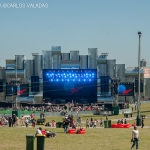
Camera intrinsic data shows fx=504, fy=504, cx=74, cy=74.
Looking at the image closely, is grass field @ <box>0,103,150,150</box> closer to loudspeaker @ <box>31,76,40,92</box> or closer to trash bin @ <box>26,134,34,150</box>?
trash bin @ <box>26,134,34,150</box>

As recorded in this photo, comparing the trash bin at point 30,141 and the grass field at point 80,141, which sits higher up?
the trash bin at point 30,141

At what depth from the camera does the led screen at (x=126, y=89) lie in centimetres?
10356

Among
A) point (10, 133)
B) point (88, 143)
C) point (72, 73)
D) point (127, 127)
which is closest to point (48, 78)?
point (72, 73)

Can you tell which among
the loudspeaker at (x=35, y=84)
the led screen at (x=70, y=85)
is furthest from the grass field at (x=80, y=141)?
the loudspeaker at (x=35, y=84)

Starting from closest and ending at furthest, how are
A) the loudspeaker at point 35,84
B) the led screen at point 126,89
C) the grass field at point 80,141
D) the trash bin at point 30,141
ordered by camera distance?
1. the trash bin at point 30,141
2. the grass field at point 80,141
3. the led screen at point 126,89
4. the loudspeaker at point 35,84

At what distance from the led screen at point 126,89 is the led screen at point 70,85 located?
6196 millimetres

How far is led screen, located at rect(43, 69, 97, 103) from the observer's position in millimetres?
101062

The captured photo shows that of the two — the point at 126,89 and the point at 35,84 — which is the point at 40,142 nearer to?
the point at 126,89

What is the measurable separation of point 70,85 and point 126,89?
1160 cm

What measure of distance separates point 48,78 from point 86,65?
17.6 m

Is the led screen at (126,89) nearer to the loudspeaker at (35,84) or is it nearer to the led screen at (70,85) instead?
the led screen at (70,85)

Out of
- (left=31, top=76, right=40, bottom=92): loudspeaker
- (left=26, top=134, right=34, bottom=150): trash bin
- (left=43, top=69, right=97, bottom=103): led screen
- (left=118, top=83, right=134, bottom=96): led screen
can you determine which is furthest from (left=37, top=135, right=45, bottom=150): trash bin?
(left=31, top=76, right=40, bottom=92): loudspeaker

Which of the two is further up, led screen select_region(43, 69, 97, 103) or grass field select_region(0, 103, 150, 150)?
led screen select_region(43, 69, 97, 103)

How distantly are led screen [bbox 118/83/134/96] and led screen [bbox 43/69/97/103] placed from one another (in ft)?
20.3
